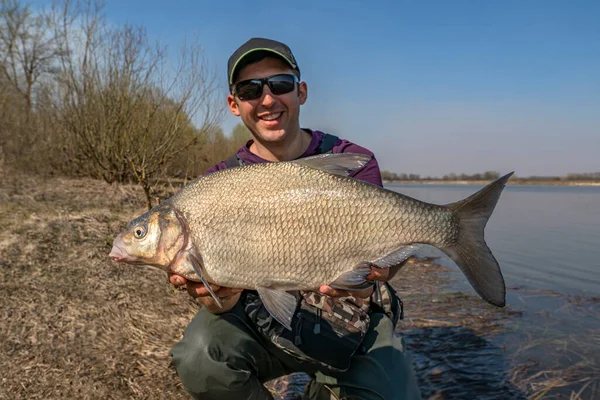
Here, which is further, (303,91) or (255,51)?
(303,91)

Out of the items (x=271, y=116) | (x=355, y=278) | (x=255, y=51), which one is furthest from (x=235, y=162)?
(x=355, y=278)

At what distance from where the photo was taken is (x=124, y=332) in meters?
3.84

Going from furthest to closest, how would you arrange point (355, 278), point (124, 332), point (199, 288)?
point (124, 332) → point (199, 288) → point (355, 278)

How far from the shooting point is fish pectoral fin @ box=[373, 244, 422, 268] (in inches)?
87.5

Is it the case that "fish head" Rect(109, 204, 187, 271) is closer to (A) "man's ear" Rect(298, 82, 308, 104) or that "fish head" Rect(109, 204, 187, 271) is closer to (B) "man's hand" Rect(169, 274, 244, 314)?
(B) "man's hand" Rect(169, 274, 244, 314)

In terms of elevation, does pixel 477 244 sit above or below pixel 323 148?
below

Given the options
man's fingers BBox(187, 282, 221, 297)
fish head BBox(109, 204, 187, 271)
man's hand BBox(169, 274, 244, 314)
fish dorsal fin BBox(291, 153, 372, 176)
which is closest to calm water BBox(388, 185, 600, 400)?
man's hand BBox(169, 274, 244, 314)

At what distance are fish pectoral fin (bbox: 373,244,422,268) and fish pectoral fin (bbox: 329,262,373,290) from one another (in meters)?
0.06

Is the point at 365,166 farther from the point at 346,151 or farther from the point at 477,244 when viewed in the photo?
the point at 477,244

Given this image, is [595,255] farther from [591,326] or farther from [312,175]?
[312,175]

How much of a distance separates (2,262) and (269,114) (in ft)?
11.3

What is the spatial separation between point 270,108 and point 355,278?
4.50 feet

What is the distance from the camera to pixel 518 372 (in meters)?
3.93

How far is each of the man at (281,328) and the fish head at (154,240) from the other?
175 mm
